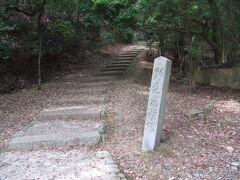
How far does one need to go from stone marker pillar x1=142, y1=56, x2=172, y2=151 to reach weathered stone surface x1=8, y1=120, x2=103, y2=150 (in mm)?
782

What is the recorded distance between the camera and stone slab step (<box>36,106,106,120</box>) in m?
4.58

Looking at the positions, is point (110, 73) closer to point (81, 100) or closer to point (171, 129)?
point (81, 100)

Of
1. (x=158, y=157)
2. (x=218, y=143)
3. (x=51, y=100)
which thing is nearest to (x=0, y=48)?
(x=51, y=100)

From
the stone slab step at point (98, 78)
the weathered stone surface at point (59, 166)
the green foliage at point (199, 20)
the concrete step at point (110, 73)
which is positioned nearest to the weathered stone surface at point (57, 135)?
the weathered stone surface at point (59, 166)

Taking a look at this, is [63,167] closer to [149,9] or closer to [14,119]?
[14,119]

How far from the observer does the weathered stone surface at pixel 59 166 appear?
2807mm

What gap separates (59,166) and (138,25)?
451 cm

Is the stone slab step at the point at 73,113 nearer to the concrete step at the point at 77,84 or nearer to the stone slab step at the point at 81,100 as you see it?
the stone slab step at the point at 81,100

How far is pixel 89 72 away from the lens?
8.31 metres

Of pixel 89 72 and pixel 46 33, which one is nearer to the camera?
pixel 46 33

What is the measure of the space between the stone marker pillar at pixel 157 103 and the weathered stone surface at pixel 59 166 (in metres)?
0.53

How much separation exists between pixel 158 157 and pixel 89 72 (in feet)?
18.4

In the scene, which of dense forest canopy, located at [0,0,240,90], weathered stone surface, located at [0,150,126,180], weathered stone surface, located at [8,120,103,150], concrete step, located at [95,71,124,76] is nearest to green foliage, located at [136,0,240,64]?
dense forest canopy, located at [0,0,240,90]

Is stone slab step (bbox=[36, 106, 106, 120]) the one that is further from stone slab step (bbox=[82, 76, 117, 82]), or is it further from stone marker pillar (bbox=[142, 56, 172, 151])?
stone slab step (bbox=[82, 76, 117, 82])
